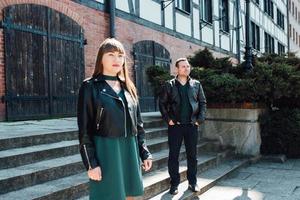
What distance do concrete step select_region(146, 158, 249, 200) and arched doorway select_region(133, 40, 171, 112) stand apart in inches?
164

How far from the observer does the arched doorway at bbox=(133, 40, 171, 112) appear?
36.5ft

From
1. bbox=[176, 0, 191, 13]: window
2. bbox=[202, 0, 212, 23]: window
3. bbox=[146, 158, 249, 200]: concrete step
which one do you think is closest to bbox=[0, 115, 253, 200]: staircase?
Answer: bbox=[146, 158, 249, 200]: concrete step

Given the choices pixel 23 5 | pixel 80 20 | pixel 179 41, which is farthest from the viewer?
pixel 179 41

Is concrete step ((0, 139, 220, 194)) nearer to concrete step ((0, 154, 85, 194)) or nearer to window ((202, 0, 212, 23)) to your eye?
concrete step ((0, 154, 85, 194))

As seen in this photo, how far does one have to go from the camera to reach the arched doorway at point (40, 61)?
7148mm

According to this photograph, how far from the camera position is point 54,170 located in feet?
A: 14.3

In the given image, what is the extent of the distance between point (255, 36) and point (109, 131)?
74.5 ft

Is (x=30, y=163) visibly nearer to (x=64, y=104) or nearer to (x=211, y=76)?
(x=64, y=104)

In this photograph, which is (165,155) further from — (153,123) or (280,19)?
(280,19)

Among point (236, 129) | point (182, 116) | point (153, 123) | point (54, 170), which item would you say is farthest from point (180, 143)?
point (236, 129)

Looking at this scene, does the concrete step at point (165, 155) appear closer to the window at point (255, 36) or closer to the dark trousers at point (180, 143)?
the dark trousers at point (180, 143)

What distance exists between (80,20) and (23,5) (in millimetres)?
1722

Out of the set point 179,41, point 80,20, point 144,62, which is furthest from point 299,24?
point 80,20

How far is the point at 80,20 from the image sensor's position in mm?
9016
